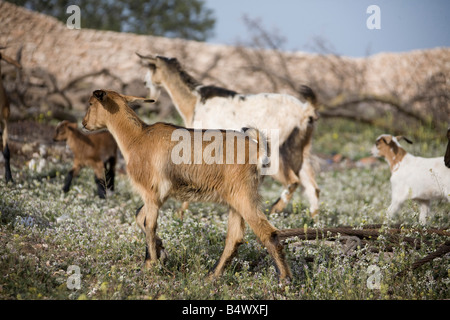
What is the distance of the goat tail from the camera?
471 cm

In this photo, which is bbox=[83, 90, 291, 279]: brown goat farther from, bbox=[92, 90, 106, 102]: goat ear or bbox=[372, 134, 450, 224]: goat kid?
bbox=[372, 134, 450, 224]: goat kid

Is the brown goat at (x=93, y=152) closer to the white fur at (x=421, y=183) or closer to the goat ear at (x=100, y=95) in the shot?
the goat ear at (x=100, y=95)

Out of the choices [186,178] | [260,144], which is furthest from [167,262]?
[260,144]

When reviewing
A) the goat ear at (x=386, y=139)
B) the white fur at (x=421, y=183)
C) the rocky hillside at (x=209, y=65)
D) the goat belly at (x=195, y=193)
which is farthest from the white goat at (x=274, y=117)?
the rocky hillside at (x=209, y=65)

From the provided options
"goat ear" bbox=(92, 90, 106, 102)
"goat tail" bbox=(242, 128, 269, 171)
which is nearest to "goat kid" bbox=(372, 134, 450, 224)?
"goat tail" bbox=(242, 128, 269, 171)

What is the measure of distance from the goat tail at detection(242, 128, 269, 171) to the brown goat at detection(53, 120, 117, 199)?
3746mm

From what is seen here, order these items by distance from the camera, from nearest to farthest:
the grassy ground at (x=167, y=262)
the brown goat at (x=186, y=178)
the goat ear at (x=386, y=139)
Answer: the grassy ground at (x=167, y=262)
the brown goat at (x=186, y=178)
the goat ear at (x=386, y=139)

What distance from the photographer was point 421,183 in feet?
23.5

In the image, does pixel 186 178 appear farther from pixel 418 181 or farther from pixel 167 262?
pixel 418 181

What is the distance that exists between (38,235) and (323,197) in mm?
5280

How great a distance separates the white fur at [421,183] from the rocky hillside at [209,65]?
6419 millimetres

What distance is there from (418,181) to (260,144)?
134 inches

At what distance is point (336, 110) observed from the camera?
44.2ft

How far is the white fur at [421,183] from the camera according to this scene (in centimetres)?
700
